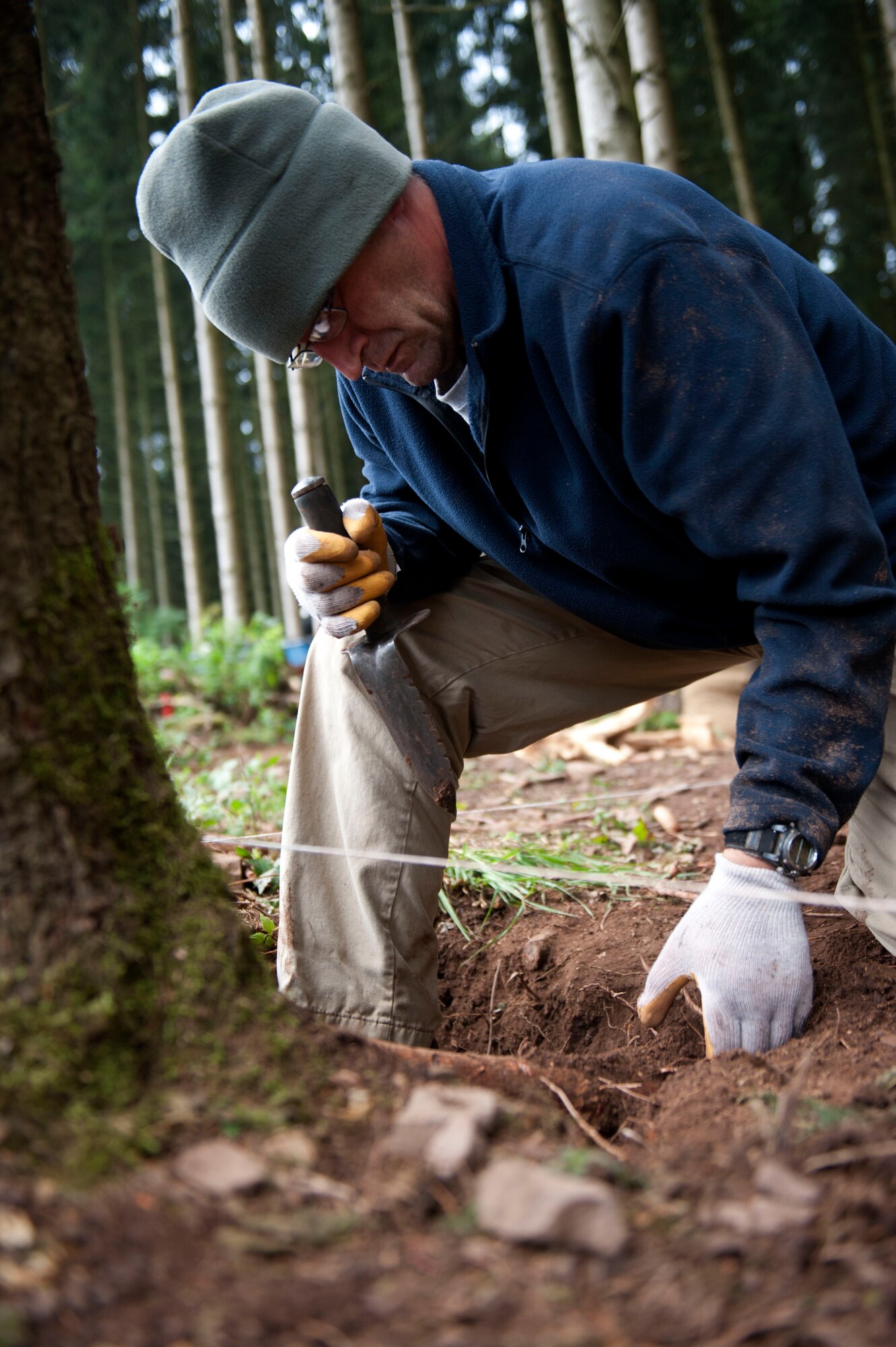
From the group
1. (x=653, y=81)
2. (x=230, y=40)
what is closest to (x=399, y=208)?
(x=653, y=81)

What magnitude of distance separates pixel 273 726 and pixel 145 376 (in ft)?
54.2

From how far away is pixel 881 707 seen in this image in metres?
1.58

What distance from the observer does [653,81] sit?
5.59 m

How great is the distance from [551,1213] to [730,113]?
10819mm

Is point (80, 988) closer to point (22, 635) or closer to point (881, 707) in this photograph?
point (22, 635)

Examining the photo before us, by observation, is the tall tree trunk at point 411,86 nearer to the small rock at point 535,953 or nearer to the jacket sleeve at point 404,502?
the jacket sleeve at point 404,502

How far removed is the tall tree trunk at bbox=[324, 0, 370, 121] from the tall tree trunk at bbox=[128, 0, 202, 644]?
5278 mm

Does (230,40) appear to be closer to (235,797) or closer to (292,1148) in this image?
(235,797)

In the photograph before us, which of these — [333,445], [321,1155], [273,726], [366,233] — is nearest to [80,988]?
[321,1155]

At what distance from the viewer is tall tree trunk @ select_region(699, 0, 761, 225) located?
8977 millimetres

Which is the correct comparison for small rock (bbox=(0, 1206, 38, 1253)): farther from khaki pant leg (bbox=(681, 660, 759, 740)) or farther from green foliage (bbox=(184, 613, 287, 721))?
green foliage (bbox=(184, 613, 287, 721))

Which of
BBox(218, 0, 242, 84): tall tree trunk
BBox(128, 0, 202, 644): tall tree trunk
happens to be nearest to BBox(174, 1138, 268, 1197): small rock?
BBox(128, 0, 202, 644): tall tree trunk

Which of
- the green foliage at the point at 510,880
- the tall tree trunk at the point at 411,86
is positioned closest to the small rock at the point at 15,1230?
the green foliage at the point at 510,880

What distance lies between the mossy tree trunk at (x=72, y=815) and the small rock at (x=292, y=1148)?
2.4 inches
